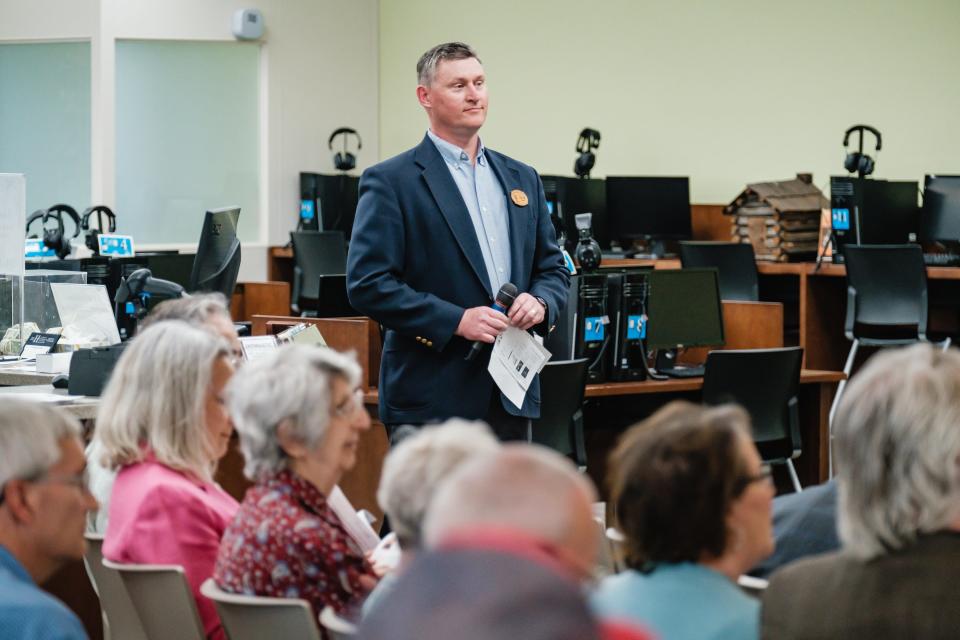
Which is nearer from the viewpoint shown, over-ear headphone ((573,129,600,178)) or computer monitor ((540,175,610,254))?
computer monitor ((540,175,610,254))

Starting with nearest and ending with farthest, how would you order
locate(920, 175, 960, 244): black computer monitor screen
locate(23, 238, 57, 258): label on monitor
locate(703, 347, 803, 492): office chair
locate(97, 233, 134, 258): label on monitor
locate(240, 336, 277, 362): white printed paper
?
locate(240, 336, 277, 362): white printed paper
locate(703, 347, 803, 492): office chair
locate(97, 233, 134, 258): label on monitor
locate(23, 238, 57, 258): label on monitor
locate(920, 175, 960, 244): black computer monitor screen

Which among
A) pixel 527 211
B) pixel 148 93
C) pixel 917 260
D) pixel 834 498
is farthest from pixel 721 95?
pixel 834 498

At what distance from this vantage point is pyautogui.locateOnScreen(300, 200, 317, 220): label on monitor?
9.95 metres

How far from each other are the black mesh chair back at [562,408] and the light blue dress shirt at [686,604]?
2.71 m

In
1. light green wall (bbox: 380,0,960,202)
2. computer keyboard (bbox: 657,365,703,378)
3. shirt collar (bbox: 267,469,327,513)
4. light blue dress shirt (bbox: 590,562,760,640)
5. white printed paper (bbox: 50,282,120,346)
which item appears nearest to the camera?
light blue dress shirt (bbox: 590,562,760,640)

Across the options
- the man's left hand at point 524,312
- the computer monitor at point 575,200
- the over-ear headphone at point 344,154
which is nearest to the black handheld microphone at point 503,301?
the man's left hand at point 524,312

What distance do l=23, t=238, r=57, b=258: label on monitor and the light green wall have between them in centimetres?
422

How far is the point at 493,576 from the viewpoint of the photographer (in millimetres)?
702

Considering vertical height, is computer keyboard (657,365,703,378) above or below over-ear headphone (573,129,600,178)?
below

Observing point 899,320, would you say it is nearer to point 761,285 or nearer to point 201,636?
point 761,285

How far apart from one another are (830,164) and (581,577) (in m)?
8.00

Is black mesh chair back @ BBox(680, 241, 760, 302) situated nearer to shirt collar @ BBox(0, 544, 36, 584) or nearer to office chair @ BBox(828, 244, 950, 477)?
office chair @ BBox(828, 244, 950, 477)

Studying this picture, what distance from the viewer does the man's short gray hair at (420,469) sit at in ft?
5.49

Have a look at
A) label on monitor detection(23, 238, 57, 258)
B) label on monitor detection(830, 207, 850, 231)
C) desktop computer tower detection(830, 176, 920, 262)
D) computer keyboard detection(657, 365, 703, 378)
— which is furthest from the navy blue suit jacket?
label on monitor detection(830, 207, 850, 231)
